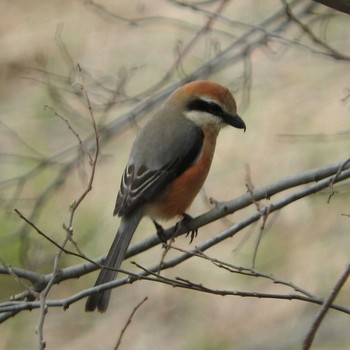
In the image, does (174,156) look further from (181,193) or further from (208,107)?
(208,107)

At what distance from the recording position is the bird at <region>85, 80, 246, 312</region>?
4.88 m

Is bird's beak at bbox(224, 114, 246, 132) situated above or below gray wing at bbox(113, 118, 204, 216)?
above

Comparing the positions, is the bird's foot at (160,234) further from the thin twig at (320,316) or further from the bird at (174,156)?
the thin twig at (320,316)

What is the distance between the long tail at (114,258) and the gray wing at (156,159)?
68mm

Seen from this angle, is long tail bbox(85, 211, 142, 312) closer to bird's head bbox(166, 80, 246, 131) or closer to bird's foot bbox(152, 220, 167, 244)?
bird's foot bbox(152, 220, 167, 244)

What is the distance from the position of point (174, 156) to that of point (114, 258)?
931mm

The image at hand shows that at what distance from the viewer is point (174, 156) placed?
197 inches

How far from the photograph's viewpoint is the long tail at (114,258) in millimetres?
4055

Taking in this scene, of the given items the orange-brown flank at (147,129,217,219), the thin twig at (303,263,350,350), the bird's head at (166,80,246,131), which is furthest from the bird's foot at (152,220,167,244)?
the thin twig at (303,263,350,350)

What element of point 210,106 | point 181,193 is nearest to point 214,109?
point 210,106

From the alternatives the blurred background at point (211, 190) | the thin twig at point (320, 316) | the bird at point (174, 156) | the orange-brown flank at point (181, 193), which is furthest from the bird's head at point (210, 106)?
the thin twig at point (320, 316)

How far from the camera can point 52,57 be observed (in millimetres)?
9766

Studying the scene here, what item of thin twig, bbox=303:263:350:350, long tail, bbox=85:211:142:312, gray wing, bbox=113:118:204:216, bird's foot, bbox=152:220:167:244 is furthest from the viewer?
gray wing, bbox=113:118:204:216

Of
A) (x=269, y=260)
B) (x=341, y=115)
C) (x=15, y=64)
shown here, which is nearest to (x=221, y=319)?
(x=269, y=260)
